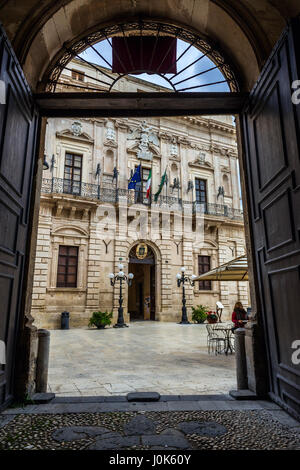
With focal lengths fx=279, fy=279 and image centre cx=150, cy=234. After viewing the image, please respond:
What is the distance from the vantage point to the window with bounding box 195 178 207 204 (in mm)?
19750

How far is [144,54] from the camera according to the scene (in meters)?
4.48

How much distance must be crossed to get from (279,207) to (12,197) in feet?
9.36

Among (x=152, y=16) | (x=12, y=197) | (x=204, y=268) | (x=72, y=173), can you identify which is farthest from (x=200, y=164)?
(x=12, y=197)

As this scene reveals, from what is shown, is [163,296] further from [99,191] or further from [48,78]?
[48,78]

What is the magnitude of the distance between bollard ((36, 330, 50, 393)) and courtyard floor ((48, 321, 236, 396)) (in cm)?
34

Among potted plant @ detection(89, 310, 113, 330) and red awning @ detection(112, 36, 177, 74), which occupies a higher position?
red awning @ detection(112, 36, 177, 74)

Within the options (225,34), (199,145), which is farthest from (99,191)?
(225,34)

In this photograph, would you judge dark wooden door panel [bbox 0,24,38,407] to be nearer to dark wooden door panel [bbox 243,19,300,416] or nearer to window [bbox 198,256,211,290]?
dark wooden door panel [bbox 243,19,300,416]

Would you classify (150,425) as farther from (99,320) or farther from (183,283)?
(183,283)

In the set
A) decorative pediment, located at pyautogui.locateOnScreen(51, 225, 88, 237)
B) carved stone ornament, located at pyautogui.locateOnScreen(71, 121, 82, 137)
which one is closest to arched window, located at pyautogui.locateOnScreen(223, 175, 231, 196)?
carved stone ornament, located at pyautogui.locateOnScreen(71, 121, 82, 137)

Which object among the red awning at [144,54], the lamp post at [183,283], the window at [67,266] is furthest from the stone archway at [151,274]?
the red awning at [144,54]

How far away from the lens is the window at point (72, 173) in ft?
52.4

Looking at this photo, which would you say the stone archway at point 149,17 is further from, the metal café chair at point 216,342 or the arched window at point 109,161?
the arched window at point 109,161

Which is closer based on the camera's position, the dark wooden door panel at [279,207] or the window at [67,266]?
the dark wooden door panel at [279,207]
